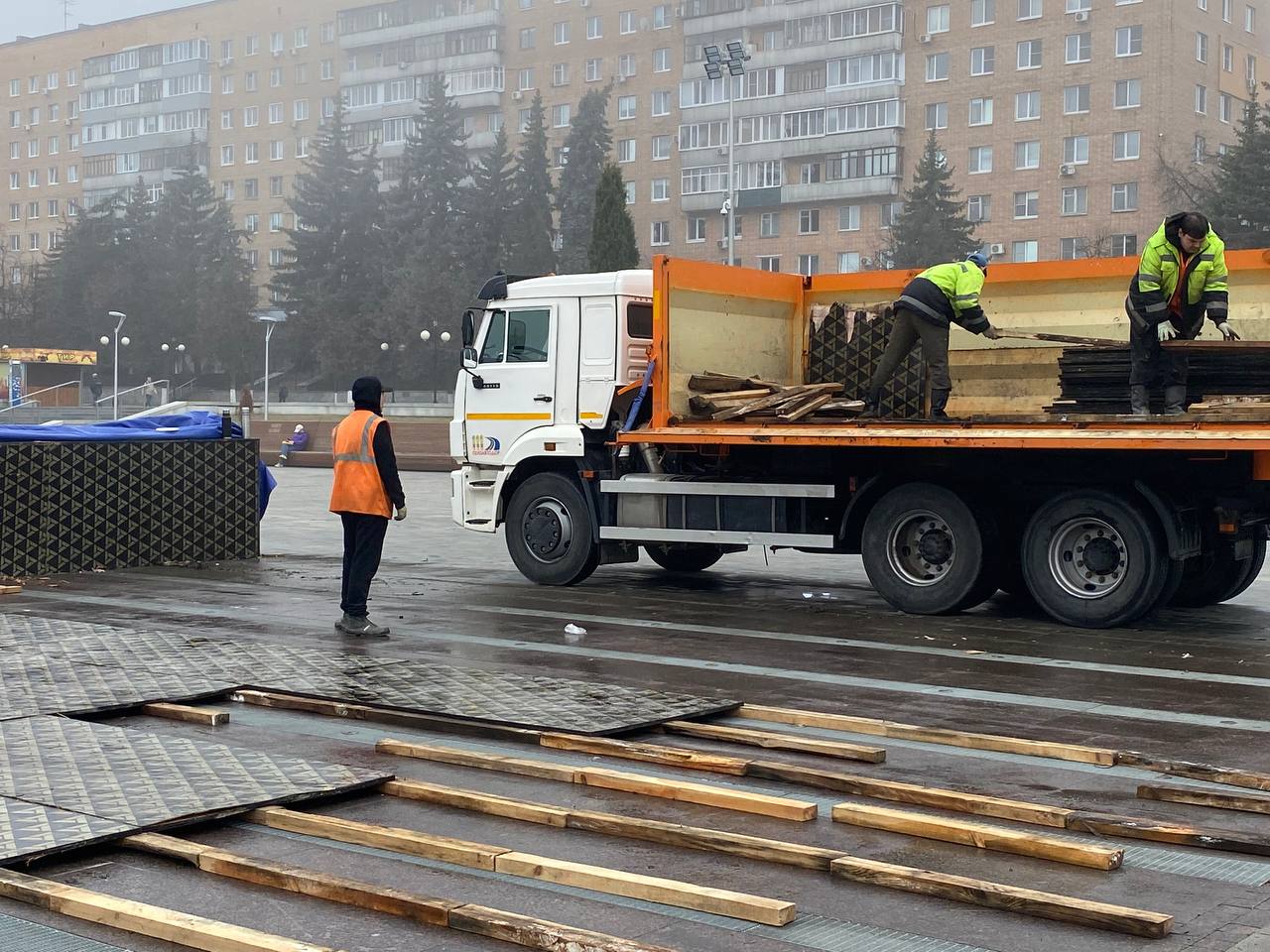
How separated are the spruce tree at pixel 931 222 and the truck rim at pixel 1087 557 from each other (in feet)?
195

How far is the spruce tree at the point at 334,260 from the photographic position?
82.6 metres

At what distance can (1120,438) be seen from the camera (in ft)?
36.2

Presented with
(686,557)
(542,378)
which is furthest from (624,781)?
(686,557)

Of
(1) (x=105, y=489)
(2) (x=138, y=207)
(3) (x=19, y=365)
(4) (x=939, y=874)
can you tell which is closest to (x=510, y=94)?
(2) (x=138, y=207)

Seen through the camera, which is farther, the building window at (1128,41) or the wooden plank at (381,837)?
the building window at (1128,41)

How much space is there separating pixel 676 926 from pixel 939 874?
876 millimetres

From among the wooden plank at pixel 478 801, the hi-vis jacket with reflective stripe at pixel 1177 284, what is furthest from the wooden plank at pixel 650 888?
the hi-vis jacket with reflective stripe at pixel 1177 284

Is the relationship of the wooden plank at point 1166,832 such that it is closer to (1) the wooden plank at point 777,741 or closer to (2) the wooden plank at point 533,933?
(1) the wooden plank at point 777,741

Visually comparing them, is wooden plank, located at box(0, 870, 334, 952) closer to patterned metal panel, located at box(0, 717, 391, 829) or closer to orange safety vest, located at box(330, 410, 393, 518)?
patterned metal panel, located at box(0, 717, 391, 829)

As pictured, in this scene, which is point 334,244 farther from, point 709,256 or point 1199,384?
point 1199,384

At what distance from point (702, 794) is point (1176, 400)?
22.2ft

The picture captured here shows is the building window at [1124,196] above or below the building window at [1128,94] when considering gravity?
below

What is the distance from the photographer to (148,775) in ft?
21.3

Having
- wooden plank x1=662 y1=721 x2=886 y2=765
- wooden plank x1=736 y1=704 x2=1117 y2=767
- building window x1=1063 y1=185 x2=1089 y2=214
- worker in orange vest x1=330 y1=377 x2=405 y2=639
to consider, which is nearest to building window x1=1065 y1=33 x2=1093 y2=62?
building window x1=1063 y1=185 x2=1089 y2=214
